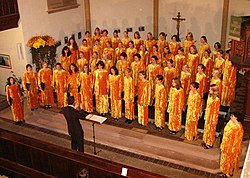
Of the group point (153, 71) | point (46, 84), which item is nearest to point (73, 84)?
point (46, 84)

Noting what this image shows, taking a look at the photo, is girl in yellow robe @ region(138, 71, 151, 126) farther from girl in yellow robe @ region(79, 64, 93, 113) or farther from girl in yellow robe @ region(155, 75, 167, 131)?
girl in yellow robe @ region(79, 64, 93, 113)

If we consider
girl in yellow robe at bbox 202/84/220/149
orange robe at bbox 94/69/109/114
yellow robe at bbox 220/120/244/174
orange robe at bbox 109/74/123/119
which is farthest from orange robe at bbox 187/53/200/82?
yellow robe at bbox 220/120/244/174

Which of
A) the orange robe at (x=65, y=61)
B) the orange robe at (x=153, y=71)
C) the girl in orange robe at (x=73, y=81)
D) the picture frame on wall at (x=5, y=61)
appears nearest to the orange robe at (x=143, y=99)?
the orange robe at (x=153, y=71)

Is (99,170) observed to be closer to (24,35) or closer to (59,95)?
(59,95)

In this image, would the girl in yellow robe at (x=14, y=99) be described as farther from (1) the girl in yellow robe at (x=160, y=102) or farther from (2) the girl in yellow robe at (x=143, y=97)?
(1) the girl in yellow robe at (x=160, y=102)

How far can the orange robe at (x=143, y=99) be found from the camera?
417 inches

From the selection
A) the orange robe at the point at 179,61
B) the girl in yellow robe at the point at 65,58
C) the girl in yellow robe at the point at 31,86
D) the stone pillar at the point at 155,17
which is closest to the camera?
the girl in yellow robe at the point at 31,86

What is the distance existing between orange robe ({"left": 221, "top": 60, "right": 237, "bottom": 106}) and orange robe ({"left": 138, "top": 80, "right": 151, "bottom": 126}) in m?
2.91

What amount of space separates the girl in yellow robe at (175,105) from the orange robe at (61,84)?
3993 mm

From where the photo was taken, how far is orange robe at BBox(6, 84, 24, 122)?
37.3 ft

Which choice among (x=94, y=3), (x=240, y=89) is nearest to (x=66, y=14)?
(x=94, y=3)

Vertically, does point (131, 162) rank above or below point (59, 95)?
below

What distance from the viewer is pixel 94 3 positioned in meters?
17.5

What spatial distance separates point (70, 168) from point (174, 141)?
12.7ft
